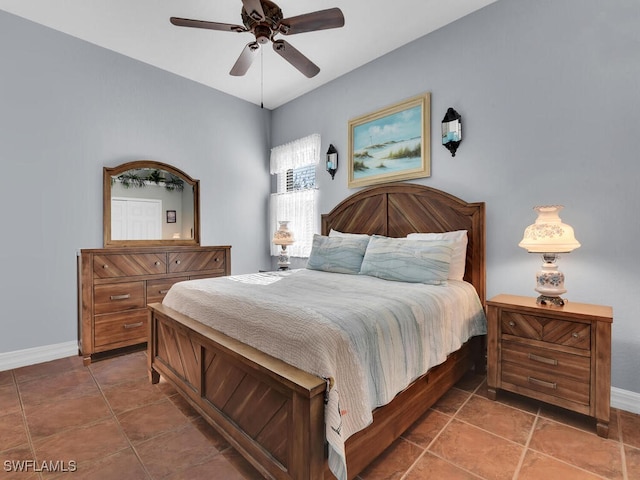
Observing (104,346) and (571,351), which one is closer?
(571,351)

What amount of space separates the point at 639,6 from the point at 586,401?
2.47 metres

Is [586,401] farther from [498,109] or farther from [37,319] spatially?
[37,319]

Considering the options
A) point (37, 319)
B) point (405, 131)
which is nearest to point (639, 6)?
point (405, 131)

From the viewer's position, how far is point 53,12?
9.07 feet

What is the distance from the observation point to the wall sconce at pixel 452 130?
110 inches

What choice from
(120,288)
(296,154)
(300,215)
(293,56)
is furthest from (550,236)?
(120,288)

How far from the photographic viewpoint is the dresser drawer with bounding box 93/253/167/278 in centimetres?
290

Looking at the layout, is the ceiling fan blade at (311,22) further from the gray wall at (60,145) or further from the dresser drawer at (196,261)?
the dresser drawer at (196,261)

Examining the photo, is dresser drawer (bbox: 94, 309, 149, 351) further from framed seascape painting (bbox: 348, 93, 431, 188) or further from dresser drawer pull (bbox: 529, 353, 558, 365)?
Answer: dresser drawer pull (bbox: 529, 353, 558, 365)

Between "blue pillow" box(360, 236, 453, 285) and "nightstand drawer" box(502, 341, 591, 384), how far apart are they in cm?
61

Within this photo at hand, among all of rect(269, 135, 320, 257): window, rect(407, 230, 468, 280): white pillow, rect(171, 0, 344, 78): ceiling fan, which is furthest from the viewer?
A: rect(269, 135, 320, 257): window

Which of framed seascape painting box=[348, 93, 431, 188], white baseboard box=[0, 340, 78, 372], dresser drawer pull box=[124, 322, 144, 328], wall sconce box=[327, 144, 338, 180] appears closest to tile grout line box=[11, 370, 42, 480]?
white baseboard box=[0, 340, 78, 372]

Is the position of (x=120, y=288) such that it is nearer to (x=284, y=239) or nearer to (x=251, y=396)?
(x=284, y=239)

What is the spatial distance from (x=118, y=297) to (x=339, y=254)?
6.99 ft
